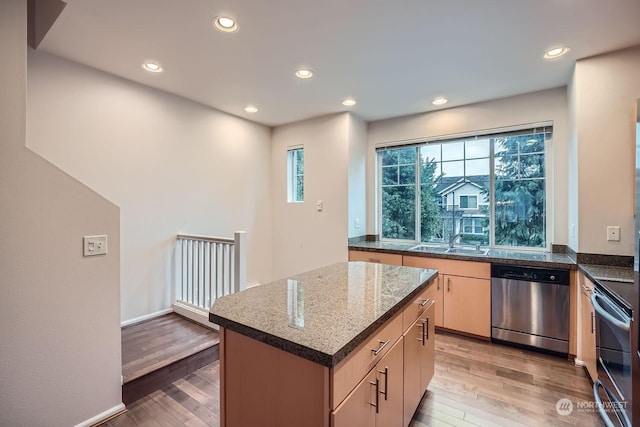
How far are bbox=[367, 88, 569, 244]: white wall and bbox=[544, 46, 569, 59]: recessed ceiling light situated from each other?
81cm

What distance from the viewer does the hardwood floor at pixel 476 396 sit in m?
1.86

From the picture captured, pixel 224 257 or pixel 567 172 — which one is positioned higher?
pixel 567 172

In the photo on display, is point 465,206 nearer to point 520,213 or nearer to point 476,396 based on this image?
point 520,213

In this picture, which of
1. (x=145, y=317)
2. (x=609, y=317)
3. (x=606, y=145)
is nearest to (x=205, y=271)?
(x=145, y=317)

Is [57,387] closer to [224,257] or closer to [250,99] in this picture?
[224,257]

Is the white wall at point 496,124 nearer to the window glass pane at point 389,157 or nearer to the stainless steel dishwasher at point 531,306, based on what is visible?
the window glass pane at point 389,157

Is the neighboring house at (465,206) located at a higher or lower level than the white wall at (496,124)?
lower

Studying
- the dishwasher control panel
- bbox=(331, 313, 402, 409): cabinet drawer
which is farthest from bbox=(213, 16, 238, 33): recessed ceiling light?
the dishwasher control panel

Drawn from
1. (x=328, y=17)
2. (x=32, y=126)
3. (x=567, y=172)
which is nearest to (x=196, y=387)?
(x=32, y=126)

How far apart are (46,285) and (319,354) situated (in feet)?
5.66

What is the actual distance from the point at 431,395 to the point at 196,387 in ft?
5.78

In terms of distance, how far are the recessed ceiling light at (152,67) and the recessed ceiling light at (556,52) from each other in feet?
10.7

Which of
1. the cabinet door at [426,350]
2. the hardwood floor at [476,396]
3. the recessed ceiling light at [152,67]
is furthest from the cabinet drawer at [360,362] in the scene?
the recessed ceiling light at [152,67]

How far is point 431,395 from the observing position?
212 cm
